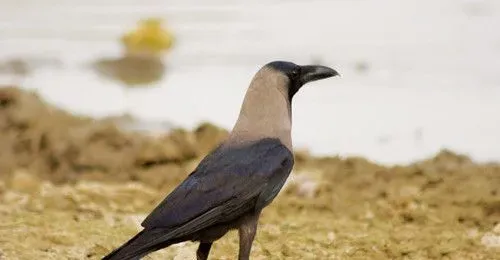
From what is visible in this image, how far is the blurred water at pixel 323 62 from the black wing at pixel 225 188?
371 centimetres

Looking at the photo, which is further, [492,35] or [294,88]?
[492,35]

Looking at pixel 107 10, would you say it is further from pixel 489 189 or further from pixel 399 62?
pixel 489 189

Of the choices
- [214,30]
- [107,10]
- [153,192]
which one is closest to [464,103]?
[153,192]

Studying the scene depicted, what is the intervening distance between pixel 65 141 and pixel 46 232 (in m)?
2.72

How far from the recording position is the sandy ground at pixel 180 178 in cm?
578

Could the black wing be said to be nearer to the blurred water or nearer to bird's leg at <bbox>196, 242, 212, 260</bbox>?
bird's leg at <bbox>196, 242, 212, 260</bbox>

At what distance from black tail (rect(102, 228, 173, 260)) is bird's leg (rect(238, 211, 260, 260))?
0.30 meters

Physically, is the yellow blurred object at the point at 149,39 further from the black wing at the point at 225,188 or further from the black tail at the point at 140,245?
the black tail at the point at 140,245

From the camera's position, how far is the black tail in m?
4.48

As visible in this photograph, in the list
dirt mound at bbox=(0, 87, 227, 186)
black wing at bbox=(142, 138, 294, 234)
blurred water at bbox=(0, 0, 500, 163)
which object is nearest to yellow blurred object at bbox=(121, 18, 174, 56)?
blurred water at bbox=(0, 0, 500, 163)

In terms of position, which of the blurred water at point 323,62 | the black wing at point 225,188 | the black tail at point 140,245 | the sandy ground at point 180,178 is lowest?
the black tail at point 140,245

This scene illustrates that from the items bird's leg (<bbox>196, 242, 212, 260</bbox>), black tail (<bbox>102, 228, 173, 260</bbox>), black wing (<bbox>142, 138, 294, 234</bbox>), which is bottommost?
black tail (<bbox>102, 228, 173, 260</bbox>)

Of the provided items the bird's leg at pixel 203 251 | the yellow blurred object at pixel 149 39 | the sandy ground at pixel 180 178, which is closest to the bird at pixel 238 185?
the bird's leg at pixel 203 251

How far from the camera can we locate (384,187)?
24.0 feet
